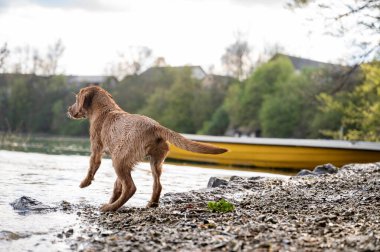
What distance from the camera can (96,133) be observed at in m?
7.74

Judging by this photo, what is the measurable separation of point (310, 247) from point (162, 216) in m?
2.38

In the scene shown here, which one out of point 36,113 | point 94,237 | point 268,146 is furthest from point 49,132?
point 94,237

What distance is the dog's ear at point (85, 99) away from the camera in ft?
26.1

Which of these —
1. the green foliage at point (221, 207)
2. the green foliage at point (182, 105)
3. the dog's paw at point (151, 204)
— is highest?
the green foliage at point (182, 105)

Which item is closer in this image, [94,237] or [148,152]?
[94,237]

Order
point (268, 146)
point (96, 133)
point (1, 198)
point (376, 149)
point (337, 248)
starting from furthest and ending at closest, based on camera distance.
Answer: point (268, 146) → point (376, 149) → point (1, 198) → point (96, 133) → point (337, 248)

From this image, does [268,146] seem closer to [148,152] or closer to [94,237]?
[148,152]

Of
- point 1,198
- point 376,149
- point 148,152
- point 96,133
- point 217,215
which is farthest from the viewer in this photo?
point 376,149

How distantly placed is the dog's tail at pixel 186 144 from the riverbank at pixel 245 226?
85cm

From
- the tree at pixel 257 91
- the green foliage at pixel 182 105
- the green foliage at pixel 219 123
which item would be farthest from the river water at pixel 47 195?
the green foliage at pixel 182 105

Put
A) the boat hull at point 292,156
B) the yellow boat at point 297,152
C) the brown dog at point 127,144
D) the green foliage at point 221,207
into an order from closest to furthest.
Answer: the green foliage at point 221,207
the brown dog at point 127,144
the yellow boat at point 297,152
the boat hull at point 292,156

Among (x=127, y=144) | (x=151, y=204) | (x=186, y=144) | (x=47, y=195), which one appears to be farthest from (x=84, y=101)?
(x=47, y=195)

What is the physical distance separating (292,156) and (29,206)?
12945 mm

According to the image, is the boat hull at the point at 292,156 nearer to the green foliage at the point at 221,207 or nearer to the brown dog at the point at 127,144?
the brown dog at the point at 127,144
